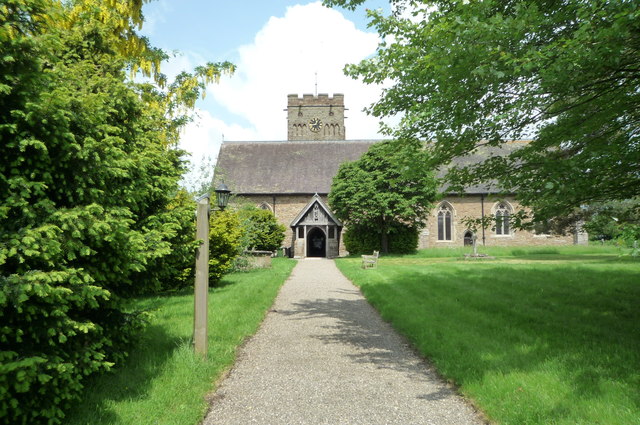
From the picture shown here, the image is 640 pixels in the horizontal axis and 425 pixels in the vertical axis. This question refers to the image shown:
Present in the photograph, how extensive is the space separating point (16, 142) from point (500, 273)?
52.1 ft

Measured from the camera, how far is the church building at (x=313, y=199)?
33312 mm

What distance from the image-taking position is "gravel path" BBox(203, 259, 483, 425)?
13.6 feet

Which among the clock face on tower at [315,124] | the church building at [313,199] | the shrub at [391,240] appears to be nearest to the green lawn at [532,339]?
the shrub at [391,240]

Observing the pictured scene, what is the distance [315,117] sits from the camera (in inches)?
1975

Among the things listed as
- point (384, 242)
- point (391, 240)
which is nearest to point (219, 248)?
point (384, 242)

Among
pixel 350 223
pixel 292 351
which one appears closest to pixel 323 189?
pixel 350 223

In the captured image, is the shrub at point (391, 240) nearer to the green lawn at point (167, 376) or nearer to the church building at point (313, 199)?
the church building at point (313, 199)

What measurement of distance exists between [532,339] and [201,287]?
5.25 metres

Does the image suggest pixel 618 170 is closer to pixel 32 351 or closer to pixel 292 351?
pixel 292 351

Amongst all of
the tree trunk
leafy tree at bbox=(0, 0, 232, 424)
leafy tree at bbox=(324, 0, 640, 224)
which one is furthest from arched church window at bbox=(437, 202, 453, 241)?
leafy tree at bbox=(0, 0, 232, 424)

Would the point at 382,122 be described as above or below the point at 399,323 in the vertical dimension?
above

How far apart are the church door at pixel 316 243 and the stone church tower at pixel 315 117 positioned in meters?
16.9

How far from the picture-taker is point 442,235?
35969 mm

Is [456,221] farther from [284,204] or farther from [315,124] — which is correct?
[315,124]
